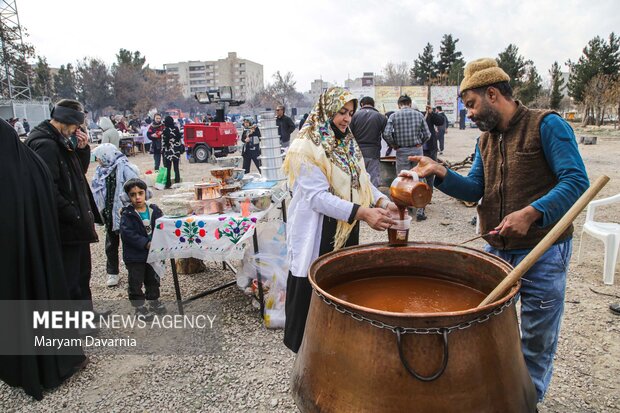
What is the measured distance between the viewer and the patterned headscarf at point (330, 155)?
239cm

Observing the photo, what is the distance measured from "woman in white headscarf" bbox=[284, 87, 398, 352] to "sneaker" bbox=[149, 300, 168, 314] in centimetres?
187

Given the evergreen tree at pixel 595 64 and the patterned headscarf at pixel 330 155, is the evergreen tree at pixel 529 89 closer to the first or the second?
the evergreen tree at pixel 595 64

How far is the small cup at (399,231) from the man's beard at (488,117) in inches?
24.1

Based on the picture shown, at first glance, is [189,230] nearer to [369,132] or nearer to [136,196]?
[136,196]

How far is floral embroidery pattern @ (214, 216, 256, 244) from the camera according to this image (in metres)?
3.48

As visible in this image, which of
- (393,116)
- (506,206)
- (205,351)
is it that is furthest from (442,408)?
(393,116)

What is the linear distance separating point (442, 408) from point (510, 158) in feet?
4.10

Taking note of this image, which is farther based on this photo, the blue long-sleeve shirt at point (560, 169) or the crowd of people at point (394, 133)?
the crowd of people at point (394, 133)

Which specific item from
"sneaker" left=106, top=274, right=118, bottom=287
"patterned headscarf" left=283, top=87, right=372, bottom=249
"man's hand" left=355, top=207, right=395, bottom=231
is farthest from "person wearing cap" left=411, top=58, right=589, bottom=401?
"sneaker" left=106, top=274, right=118, bottom=287

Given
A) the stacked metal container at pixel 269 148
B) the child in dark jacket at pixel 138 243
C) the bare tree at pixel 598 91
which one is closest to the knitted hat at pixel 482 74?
the child in dark jacket at pixel 138 243

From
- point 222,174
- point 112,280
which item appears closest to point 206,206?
point 222,174

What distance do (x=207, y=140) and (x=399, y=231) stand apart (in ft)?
49.8

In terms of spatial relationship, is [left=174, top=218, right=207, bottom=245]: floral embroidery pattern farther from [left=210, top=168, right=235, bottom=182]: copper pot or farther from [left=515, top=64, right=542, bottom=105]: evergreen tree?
[left=515, top=64, right=542, bottom=105]: evergreen tree

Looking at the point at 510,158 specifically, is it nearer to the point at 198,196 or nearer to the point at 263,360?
the point at 263,360
